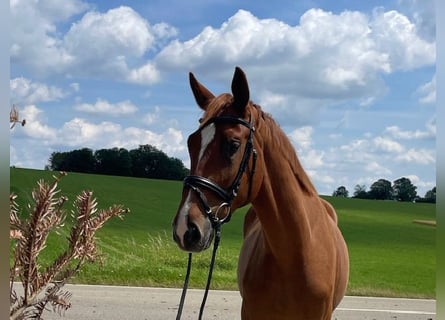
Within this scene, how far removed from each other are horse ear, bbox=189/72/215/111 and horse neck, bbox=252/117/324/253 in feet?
1.29

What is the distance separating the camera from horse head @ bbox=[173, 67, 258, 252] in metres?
2.45

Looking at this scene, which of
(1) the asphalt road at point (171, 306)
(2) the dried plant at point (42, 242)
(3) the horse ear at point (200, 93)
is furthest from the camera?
(1) the asphalt road at point (171, 306)

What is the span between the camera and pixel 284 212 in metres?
3.00

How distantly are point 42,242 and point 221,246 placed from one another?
12.6 meters

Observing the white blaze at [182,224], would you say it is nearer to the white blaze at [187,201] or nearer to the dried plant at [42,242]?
the white blaze at [187,201]

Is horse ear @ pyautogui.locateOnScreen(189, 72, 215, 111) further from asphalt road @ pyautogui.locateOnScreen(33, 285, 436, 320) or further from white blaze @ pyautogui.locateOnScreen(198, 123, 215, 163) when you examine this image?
asphalt road @ pyautogui.locateOnScreen(33, 285, 436, 320)

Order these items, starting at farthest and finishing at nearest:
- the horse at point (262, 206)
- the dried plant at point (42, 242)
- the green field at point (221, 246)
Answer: the green field at point (221, 246) → the horse at point (262, 206) → the dried plant at point (42, 242)

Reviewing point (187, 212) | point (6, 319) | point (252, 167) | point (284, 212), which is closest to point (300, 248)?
point (284, 212)

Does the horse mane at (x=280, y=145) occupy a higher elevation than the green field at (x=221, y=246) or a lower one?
higher

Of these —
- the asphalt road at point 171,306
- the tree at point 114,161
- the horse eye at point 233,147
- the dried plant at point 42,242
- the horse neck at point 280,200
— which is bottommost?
the asphalt road at point 171,306

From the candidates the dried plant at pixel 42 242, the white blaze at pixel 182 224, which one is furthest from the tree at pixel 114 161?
the dried plant at pixel 42 242

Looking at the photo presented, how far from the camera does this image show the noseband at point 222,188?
250cm

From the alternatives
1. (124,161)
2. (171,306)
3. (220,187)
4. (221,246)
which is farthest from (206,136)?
(221,246)

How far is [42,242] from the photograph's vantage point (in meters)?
1.75
